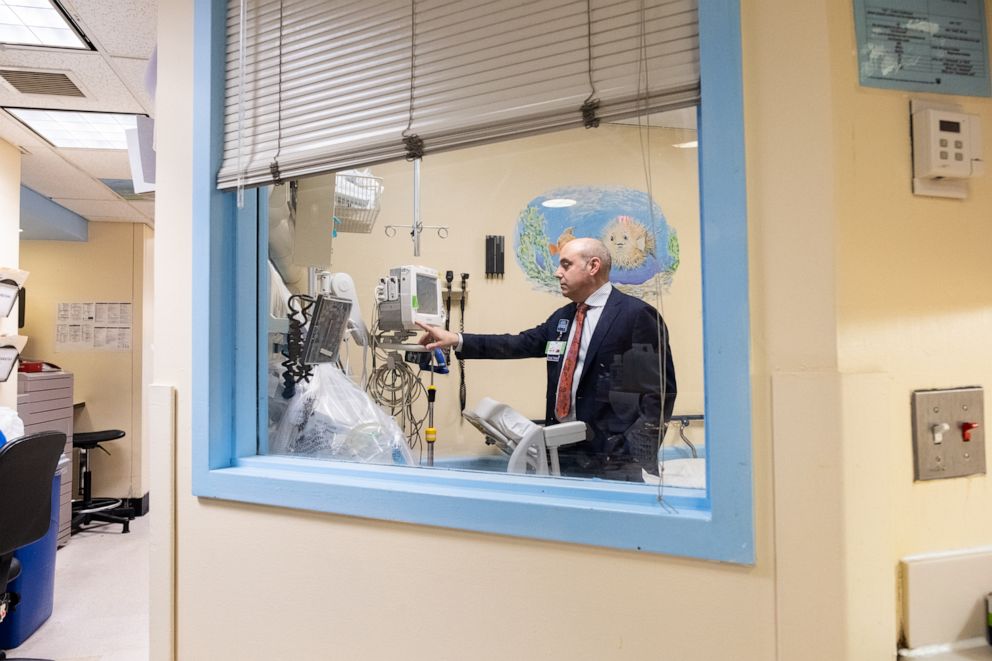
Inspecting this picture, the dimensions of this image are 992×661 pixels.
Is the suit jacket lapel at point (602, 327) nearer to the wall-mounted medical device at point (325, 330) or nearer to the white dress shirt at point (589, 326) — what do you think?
the white dress shirt at point (589, 326)

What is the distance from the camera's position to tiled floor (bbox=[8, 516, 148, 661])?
101 inches

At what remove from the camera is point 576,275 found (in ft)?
5.57

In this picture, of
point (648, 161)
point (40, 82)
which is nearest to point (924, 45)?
point (648, 161)

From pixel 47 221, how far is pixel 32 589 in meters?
2.75

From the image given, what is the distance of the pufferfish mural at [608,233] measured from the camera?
1.19 metres

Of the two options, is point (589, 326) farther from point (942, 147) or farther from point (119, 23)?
point (119, 23)


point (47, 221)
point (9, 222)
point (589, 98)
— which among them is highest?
point (47, 221)

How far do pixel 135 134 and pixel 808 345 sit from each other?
5.74 feet

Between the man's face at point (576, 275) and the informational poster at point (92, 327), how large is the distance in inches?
172

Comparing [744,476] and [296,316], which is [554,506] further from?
[296,316]

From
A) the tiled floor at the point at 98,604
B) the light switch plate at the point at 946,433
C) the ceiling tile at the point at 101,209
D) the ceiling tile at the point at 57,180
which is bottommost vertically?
the tiled floor at the point at 98,604

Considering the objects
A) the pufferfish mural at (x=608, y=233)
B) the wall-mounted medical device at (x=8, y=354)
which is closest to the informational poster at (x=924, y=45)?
the pufferfish mural at (x=608, y=233)

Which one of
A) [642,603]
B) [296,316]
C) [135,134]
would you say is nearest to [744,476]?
[642,603]

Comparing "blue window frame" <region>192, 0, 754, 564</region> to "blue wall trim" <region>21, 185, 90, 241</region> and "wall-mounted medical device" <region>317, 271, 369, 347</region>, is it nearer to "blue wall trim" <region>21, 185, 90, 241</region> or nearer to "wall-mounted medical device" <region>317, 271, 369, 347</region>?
"wall-mounted medical device" <region>317, 271, 369, 347</region>
